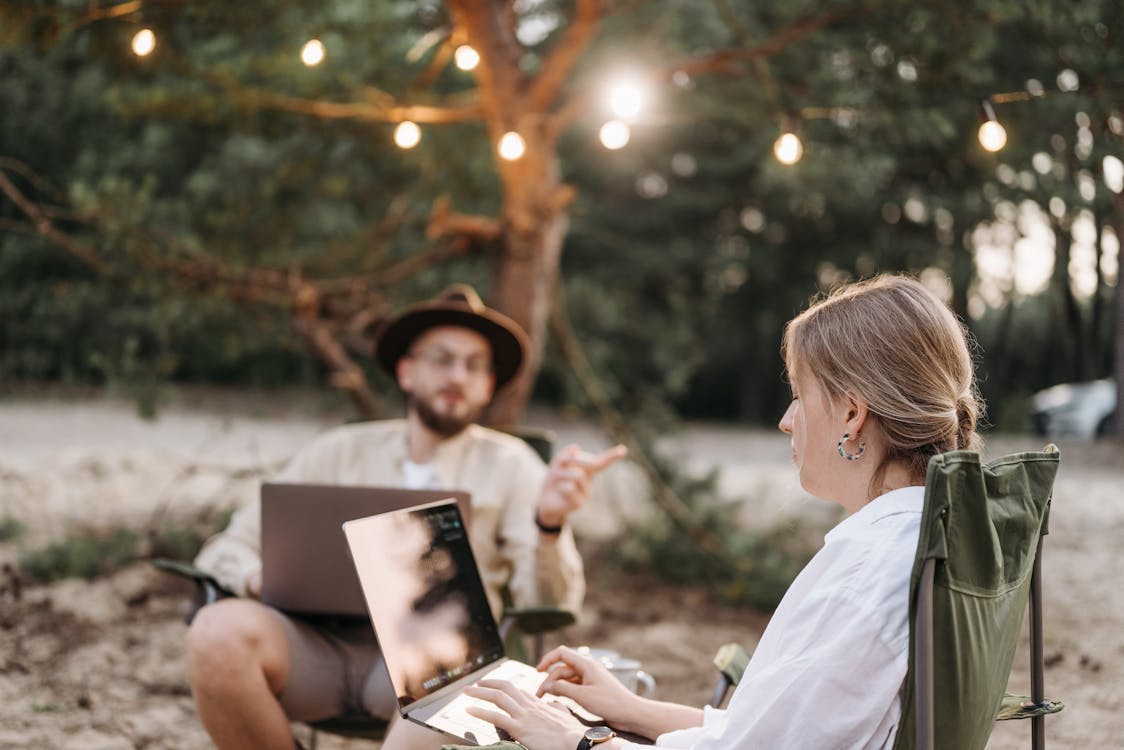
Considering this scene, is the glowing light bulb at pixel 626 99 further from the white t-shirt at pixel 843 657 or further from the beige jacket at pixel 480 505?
the white t-shirt at pixel 843 657

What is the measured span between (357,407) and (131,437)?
4.50 meters

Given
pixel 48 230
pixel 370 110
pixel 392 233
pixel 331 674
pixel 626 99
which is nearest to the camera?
pixel 331 674

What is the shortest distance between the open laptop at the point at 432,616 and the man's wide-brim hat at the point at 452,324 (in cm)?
120

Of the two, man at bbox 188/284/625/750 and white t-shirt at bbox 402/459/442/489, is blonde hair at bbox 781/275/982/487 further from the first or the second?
white t-shirt at bbox 402/459/442/489

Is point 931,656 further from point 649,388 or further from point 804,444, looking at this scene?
point 649,388

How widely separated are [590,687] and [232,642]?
964 mm

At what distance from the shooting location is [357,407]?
16.9 feet

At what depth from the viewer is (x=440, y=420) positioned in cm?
288

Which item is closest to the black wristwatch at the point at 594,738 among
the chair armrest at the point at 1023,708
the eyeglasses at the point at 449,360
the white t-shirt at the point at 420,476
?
the chair armrest at the point at 1023,708

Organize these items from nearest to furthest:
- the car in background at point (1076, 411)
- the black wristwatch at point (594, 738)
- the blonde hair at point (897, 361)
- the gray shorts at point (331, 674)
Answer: the blonde hair at point (897, 361)
the black wristwatch at point (594, 738)
the gray shorts at point (331, 674)
the car in background at point (1076, 411)

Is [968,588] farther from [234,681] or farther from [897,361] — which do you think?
[234,681]

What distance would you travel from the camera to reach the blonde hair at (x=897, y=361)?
1263mm

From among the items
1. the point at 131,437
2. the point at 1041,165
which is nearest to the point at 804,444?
the point at 1041,165

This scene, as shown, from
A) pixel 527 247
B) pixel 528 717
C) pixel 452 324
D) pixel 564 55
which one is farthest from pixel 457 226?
pixel 528 717
